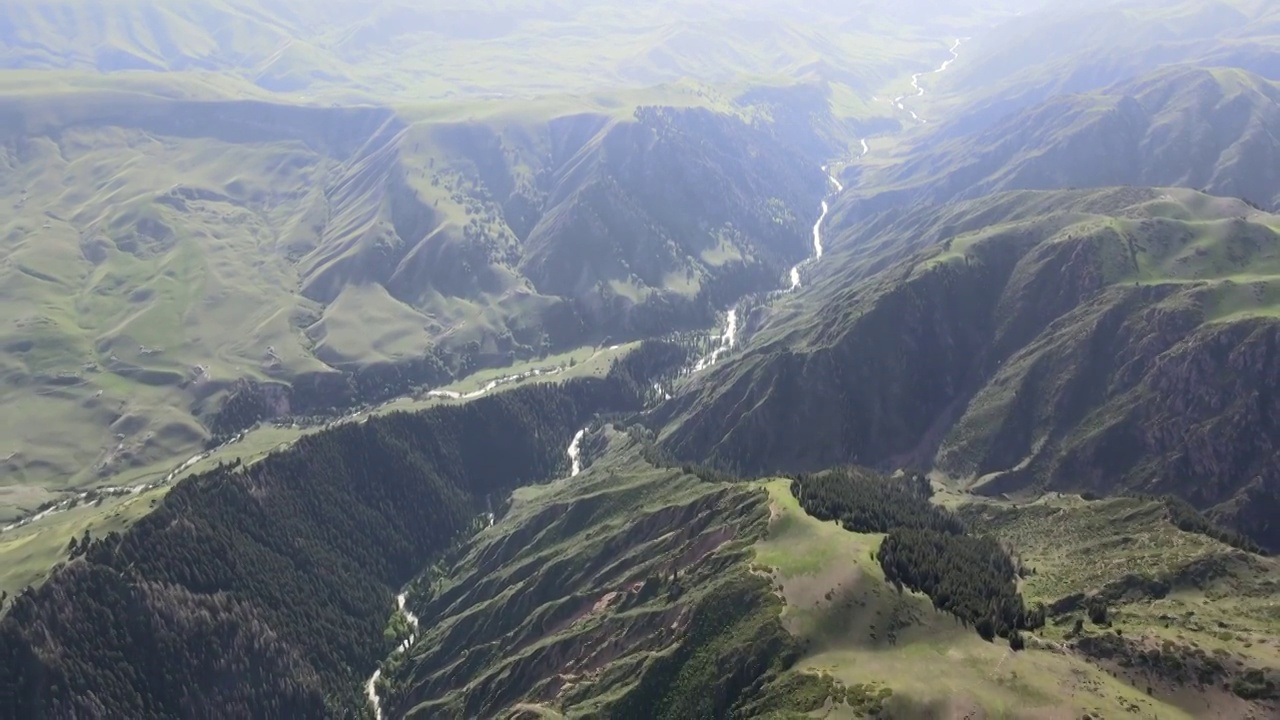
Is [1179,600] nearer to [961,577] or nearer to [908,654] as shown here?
[961,577]

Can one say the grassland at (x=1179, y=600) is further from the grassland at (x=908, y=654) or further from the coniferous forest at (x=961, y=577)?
the grassland at (x=908, y=654)

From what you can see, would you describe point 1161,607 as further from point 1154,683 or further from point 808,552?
point 808,552

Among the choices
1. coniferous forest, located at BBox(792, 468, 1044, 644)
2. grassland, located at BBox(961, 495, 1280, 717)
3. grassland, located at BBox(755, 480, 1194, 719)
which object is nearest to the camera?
grassland, located at BBox(755, 480, 1194, 719)

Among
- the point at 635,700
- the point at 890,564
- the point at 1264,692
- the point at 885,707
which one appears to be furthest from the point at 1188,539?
the point at 635,700

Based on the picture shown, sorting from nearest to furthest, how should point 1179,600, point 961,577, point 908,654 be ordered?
point 908,654 < point 1179,600 < point 961,577

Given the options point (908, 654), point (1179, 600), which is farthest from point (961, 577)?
point (1179, 600)

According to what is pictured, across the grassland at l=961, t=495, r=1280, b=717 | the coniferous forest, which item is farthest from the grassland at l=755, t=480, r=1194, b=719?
the grassland at l=961, t=495, r=1280, b=717

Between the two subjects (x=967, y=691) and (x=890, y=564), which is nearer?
(x=967, y=691)

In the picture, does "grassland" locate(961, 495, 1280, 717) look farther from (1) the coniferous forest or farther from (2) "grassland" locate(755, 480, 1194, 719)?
(2) "grassland" locate(755, 480, 1194, 719)

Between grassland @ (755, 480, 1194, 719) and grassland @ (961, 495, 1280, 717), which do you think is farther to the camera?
grassland @ (961, 495, 1280, 717)

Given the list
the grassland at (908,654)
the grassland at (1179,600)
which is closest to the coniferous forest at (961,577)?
the grassland at (908,654)

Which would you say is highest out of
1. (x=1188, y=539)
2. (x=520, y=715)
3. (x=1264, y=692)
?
(x=1264, y=692)
